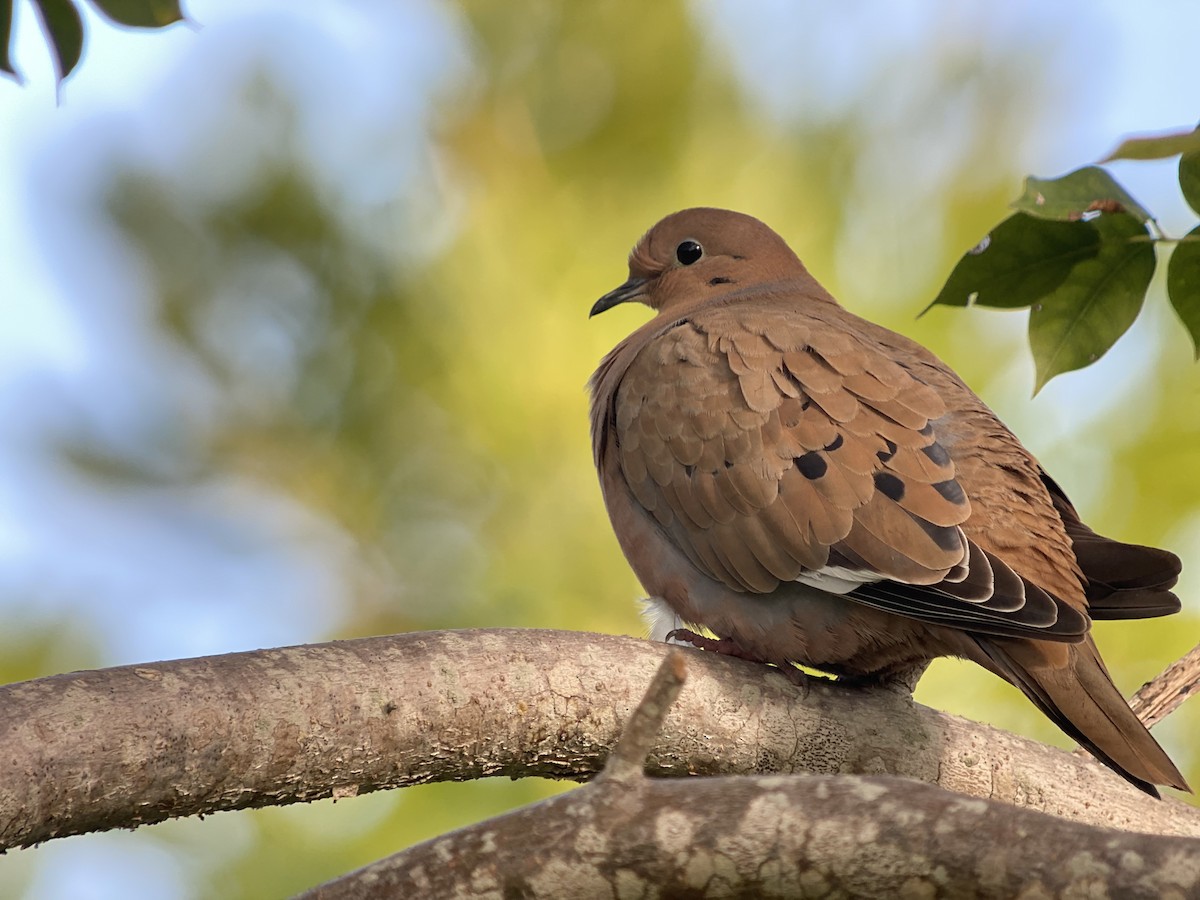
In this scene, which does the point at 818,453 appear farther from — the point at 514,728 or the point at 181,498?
the point at 181,498

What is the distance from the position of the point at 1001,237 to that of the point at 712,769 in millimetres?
1071

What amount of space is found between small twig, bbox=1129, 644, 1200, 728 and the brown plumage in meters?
0.18

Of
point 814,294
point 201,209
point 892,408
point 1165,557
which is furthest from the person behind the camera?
point 201,209

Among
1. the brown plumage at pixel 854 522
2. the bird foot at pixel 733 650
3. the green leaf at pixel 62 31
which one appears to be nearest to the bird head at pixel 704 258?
the brown plumage at pixel 854 522

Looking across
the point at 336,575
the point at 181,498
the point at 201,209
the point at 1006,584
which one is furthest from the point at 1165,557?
the point at 201,209

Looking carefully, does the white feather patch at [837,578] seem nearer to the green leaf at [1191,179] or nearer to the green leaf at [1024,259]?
the green leaf at [1024,259]

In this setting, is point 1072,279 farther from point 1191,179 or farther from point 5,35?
point 5,35

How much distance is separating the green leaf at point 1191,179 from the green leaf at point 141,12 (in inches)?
53.7

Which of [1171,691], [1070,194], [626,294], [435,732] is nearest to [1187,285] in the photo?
[1070,194]

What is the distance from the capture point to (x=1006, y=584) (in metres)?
2.55

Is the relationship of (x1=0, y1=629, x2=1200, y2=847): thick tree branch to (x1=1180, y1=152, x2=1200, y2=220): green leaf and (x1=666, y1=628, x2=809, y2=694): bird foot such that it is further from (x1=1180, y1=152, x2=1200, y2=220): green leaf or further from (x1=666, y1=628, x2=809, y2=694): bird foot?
(x1=1180, y1=152, x2=1200, y2=220): green leaf

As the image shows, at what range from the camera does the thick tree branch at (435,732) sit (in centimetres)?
188

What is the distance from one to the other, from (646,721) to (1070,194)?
90 cm

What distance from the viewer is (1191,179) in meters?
1.91
